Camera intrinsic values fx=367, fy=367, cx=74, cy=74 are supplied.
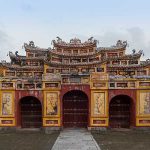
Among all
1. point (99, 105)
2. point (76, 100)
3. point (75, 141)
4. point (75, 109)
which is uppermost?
point (76, 100)

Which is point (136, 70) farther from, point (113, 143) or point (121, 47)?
point (113, 143)

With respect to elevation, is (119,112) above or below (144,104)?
below

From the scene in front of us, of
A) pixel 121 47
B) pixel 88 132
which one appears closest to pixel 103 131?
pixel 88 132

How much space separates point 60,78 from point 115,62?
941 centimetres

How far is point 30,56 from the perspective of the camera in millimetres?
38562

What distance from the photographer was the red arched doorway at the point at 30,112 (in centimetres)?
3162

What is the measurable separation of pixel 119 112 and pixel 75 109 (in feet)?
12.5

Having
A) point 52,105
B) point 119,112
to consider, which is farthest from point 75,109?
point 119,112

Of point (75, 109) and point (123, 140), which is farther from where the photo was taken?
point (75, 109)

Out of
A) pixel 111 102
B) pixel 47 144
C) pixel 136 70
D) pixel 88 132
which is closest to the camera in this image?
pixel 47 144

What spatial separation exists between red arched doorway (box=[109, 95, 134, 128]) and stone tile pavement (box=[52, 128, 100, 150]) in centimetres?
318

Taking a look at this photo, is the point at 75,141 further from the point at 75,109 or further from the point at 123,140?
the point at 75,109

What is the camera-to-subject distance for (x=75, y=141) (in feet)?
76.8

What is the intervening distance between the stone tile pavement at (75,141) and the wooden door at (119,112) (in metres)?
3.18
